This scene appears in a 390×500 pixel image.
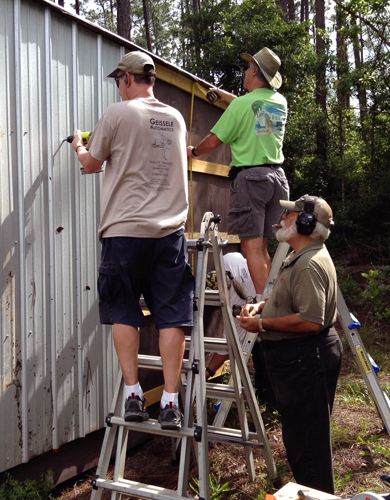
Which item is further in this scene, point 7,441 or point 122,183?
point 7,441

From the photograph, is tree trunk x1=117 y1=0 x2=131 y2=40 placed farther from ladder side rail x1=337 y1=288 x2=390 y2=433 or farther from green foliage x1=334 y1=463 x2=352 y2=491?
green foliage x1=334 y1=463 x2=352 y2=491

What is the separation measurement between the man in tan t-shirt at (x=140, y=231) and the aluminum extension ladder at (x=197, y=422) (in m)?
0.11

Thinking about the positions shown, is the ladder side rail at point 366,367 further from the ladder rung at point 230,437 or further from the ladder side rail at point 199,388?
the ladder side rail at point 199,388

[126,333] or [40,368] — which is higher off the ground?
[126,333]

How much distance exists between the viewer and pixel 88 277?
372 centimetres

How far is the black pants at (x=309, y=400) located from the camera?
Answer: 2871 mm

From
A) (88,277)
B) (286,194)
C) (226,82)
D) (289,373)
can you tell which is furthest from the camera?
(226,82)

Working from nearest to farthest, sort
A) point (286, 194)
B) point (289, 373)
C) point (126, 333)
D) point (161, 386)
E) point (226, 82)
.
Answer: point (126, 333) < point (289, 373) < point (286, 194) < point (161, 386) < point (226, 82)

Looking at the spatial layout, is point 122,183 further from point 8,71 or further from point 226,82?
point 226,82

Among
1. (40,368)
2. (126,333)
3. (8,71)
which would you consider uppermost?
(8,71)

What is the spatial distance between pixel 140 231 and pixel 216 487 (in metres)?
1.89

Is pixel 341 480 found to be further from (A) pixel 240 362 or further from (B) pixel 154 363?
(B) pixel 154 363

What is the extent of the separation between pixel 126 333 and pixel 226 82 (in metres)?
11.4

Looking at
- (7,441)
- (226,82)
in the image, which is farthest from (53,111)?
(226,82)
